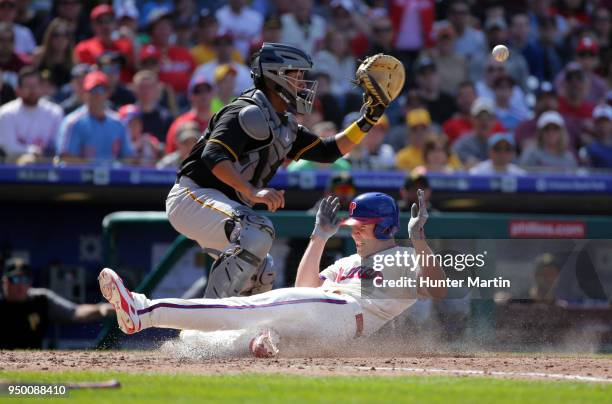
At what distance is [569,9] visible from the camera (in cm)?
1584

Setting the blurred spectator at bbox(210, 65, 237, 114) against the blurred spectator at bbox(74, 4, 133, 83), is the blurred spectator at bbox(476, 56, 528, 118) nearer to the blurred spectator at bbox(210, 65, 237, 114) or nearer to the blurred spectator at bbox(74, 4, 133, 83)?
the blurred spectator at bbox(210, 65, 237, 114)

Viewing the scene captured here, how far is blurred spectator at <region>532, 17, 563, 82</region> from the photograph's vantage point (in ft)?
47.7

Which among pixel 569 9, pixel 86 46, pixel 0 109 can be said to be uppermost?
pixel 569 9

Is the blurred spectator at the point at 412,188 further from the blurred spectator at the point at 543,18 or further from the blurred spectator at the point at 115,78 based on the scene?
the blurred spectator at the point at 543,18

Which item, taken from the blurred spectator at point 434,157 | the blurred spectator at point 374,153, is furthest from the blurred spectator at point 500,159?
the blurred spectator at point 374,153

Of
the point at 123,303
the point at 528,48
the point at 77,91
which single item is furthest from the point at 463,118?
the point at 123,303

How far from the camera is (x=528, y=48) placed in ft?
47.7

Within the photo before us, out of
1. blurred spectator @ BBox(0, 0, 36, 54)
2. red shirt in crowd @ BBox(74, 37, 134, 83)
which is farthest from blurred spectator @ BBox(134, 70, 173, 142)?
blurred spectator @ BBox(0, 0, 36, 54)

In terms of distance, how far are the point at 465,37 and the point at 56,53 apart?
16.5 feet

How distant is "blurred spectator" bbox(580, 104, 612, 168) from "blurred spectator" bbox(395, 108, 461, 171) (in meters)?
1.50

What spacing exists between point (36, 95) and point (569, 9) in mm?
8038

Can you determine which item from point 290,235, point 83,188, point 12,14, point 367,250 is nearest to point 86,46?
point 12,14

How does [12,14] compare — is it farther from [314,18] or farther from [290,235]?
[290,235]

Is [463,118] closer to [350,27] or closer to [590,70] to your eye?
[350,27]
